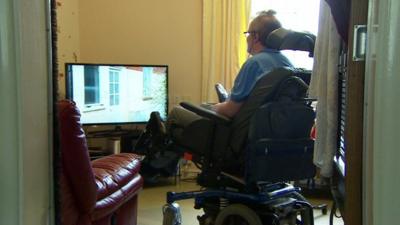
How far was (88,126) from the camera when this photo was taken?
13.6ft

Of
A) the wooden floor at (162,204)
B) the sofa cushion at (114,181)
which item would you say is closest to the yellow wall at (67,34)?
the wooden floor at (162,204)

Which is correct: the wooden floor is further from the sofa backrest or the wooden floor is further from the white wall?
the white wall

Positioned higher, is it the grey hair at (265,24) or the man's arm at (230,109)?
the grey hair at (265,24)

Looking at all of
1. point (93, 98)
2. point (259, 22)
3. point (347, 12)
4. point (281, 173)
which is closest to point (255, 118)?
point (281, 173)

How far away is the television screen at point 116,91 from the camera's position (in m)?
3.96

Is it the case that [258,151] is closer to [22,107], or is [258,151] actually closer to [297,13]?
[22,107]

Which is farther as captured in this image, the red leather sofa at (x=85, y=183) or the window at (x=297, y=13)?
the window at (x=297, y=13)

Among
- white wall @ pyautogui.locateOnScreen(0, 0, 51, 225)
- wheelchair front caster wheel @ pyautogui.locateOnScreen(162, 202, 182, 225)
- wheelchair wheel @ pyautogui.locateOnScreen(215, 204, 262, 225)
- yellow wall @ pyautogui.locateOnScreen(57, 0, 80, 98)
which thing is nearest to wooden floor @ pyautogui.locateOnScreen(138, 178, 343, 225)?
wheelchair front caster wheel @ pyautogui.locateOnScreen(162, 202, 182, 225)

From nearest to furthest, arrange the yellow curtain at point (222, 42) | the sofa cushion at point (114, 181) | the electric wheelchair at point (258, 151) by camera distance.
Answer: the sofa cushion at point (114, 181) < the electric wheelchair at point (258, 151) < the yellow curtain at point (222, 42)

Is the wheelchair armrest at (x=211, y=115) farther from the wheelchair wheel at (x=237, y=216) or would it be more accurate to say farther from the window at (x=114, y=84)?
the window at (x=114, y=84)

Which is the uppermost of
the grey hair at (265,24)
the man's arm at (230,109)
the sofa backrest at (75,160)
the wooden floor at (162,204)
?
the grey hair at (265,24)

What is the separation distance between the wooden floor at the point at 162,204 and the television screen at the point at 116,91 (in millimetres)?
687

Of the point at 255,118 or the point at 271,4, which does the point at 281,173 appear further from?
the point at 271,4

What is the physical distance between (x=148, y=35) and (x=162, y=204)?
6.48 feet
